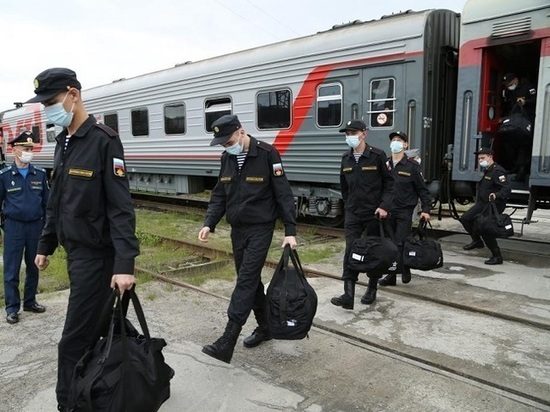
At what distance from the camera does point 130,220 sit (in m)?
2.57

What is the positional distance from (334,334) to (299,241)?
409cm

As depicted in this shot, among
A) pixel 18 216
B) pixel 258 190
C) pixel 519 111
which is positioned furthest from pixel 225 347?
pixel 519 111

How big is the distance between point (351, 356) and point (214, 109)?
7377mm

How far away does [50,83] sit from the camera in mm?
2500

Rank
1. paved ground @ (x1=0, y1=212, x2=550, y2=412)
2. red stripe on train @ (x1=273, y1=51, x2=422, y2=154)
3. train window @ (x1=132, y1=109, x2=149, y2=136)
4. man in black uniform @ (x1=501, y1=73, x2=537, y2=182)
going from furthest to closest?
train window @ (x1=132, y1=109, x2=149, y2=136)
red stripe on train @ (x1=273, y1=51, x2=422, y2=154)
man in black uniform @ (x1=501, y1=73, x2=537, y2=182)
paved ground @ (x1=0, y1=212, x2=550, y2=412)

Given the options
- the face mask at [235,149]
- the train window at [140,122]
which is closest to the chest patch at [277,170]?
the face mask at [235,149]

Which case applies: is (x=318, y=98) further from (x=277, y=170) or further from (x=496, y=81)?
(x=277, y=170)

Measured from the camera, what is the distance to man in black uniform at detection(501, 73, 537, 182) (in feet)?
22.1

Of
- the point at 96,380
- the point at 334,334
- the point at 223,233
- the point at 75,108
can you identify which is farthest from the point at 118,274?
the point at 223,233

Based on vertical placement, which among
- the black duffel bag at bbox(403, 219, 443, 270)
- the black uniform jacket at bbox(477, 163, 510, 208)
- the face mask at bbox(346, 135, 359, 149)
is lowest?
the black duffel bag at bbox(403, 219, 443, 270)

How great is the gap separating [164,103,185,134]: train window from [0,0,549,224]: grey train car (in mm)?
23

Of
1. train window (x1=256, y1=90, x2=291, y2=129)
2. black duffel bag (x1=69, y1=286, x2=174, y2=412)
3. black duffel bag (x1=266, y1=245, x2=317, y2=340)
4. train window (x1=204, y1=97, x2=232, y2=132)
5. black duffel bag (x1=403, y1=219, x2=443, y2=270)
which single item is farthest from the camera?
train window (x1=204, y1=97, x2=232, y2=132)

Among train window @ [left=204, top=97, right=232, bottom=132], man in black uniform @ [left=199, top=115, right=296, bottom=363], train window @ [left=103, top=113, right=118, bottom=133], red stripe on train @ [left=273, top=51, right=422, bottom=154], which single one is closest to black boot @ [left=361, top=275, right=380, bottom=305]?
man in black uniform @ [left=199, top=115, right=296, bottom=363]

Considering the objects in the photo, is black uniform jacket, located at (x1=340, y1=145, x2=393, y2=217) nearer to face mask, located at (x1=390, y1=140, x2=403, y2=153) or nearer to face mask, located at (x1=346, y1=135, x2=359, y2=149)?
face mask, located at (x1=346, y1=135, x2=359, y2=149)
